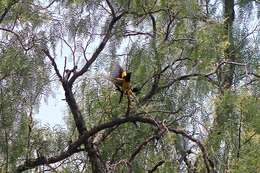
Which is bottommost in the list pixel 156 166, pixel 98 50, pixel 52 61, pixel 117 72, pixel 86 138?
pixel 156 166

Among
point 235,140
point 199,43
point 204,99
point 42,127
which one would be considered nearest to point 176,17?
point 199,43

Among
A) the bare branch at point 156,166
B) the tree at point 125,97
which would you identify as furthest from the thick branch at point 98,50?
the bare branch at point 156,166

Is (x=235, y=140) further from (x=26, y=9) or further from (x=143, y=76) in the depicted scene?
(x=26, y=9)

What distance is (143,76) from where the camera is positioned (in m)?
3.58

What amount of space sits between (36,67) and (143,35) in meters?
0.67

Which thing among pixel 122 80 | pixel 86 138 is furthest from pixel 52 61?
pixel 122 80

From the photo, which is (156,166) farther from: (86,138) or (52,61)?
(52,61)

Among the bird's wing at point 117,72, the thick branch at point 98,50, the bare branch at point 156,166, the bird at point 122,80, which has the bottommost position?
the bare branch at point 156,166

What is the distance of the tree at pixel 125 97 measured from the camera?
333 cm

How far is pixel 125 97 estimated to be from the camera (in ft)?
11.7

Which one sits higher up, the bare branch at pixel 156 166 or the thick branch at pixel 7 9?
the thick branch at pixel 7 9

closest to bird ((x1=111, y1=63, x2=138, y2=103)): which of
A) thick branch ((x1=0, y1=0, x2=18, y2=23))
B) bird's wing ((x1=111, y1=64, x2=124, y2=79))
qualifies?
bird's wing ((x1=111, y1=64, x2=124, y2=79))

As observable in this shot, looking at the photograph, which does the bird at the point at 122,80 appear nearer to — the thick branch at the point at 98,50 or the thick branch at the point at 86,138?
the thick branch at the point at 86,138

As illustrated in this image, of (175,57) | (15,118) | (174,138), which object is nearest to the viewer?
(174,138)
